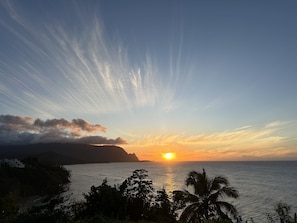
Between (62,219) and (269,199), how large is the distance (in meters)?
83.6

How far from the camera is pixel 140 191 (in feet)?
116

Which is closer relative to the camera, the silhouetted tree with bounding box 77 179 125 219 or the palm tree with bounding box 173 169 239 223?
the silhouetted tree with bounding box 77 179 125 219

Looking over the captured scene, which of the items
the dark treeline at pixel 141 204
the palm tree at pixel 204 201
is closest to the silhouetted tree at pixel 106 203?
the dark treeline at pixel 141 204

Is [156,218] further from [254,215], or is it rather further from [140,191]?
[254,215]

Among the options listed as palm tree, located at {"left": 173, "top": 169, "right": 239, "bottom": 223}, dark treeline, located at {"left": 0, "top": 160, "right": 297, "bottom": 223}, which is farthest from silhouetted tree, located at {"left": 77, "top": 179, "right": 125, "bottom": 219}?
palm tree, located at {"left": 173, "top": 169, "right": 239, "bottom": 223}

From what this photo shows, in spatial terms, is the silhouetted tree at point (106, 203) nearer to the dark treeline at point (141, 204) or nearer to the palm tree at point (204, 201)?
the dark treeline at point (141, 204)

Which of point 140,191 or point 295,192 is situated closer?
point 140,191

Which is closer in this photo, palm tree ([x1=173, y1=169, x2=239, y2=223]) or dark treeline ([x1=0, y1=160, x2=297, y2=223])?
dark treeline ([x1=0, y1=160, x2=297, y2=223])

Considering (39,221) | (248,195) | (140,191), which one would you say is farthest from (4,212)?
(248,195)

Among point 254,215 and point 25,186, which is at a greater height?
point 25,186

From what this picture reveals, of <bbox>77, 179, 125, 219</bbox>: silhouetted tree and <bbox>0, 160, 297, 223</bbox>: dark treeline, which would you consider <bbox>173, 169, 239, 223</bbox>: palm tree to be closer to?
<bbox>0, 160, 297, 223</bbox>: dark treeline

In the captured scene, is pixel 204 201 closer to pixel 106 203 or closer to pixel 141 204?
pixel 141 204

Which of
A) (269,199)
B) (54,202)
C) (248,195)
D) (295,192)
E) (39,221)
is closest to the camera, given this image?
(39,221)

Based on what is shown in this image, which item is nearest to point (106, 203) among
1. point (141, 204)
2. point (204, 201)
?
point (141, 204)
